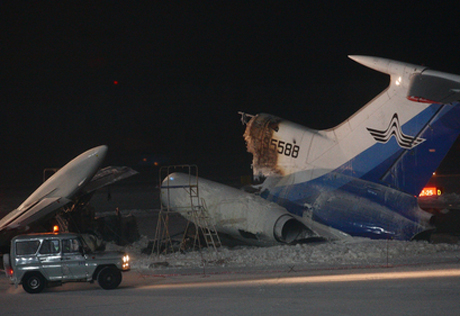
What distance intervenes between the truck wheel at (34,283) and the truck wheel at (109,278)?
1227 mm

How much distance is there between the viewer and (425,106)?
11.9 meters

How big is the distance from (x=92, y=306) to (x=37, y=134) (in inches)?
2705

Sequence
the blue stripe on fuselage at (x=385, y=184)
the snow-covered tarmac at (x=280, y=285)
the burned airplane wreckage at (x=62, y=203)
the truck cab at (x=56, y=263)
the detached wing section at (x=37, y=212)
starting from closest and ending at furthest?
the snow-covered tarmac at (x=280, y=285) → the truck cab at (x=56, y=263) → the blue stripe on fuselage at (x=385, y=184) → the detached wing section at (x=37, y=212) → the burned airplane wreckage at (x=62, y=203)

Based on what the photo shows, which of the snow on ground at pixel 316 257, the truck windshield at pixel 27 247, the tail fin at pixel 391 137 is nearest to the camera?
the truck windshield at pixel 27 247

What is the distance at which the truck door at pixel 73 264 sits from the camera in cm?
1090

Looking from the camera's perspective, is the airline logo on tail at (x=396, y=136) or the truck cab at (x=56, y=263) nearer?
the truck cab at (x=56, y=263)

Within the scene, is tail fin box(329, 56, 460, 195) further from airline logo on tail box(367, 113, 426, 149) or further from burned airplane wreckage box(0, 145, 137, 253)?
burned airplane wreckage box(0, 145, 137, 253)

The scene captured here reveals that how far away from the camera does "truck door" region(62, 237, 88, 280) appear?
10.9 m

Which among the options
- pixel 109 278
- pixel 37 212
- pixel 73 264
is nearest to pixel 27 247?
pixel 73 264

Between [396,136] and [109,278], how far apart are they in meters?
7.78

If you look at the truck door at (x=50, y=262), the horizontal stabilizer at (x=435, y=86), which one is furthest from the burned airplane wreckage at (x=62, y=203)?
the horizontal stabilizer at (x=435, y=86)

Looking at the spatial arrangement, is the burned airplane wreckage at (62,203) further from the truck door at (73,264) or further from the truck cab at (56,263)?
the truck door at (73,264)

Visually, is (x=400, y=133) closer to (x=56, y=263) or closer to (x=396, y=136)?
(x=396, y=136)

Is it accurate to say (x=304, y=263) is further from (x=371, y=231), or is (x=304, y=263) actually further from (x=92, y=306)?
(x=92, y=306)
